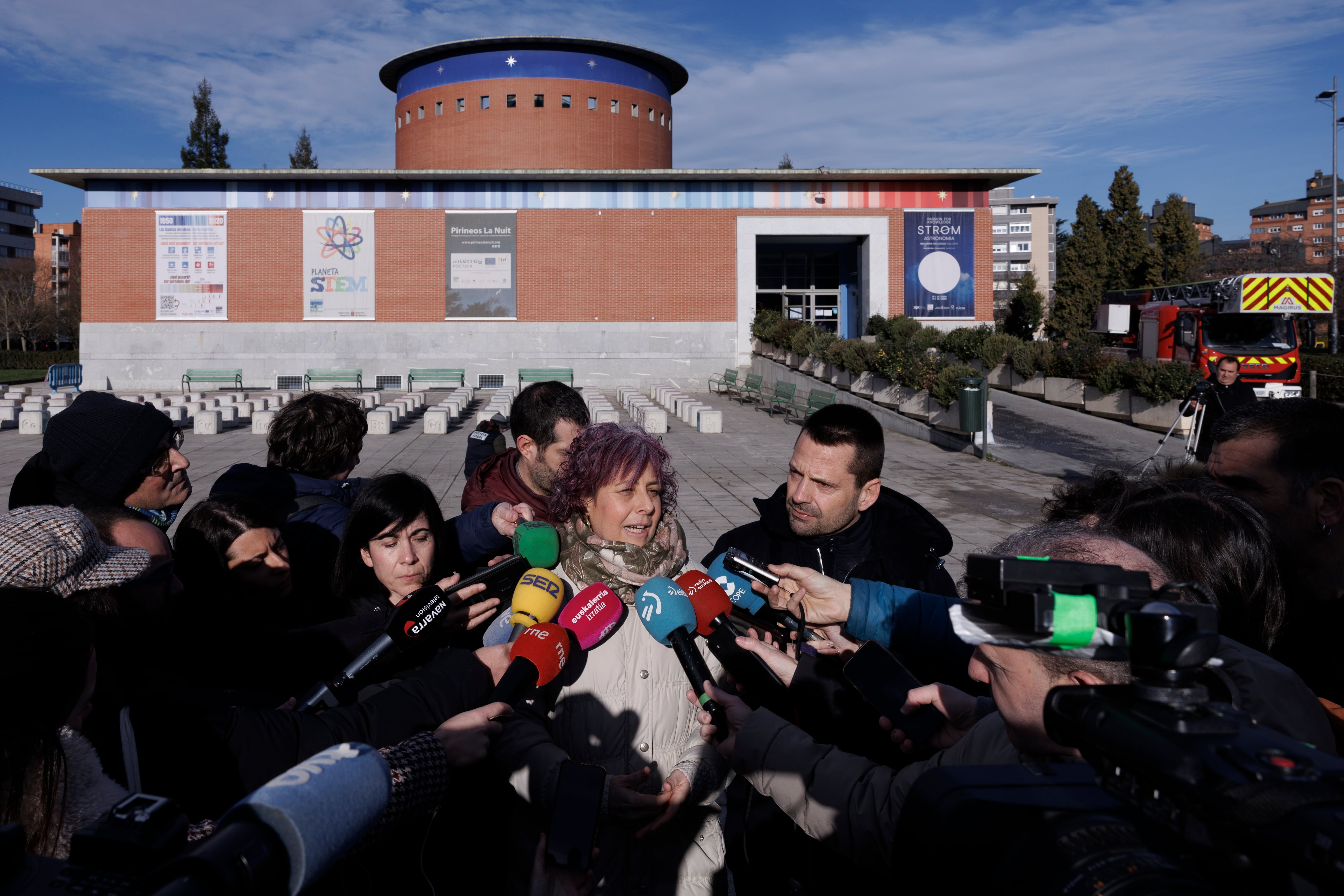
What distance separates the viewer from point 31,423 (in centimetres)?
1853

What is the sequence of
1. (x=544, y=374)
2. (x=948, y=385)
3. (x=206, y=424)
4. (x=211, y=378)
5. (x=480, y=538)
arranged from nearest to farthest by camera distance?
1. (x=480, y=538)
2. (x=948, y=385)
3. (x=206, y=424)
4. (x=211, y=378)
5. (x=544, y=374)

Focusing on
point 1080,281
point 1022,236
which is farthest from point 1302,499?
point 1022,236

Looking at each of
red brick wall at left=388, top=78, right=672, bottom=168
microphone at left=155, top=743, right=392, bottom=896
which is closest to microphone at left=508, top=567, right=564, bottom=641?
microphone at left=155, top=743, right=392, bottom=896

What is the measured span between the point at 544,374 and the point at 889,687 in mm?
30030

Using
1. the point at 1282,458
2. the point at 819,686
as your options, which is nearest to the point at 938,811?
the point at 819,686

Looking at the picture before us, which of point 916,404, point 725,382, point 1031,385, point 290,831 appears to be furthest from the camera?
point 725,382

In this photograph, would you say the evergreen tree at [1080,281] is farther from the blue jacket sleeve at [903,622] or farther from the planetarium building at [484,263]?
the blue jacket sleeve at [903,622]

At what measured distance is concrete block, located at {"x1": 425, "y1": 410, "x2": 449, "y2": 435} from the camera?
19.5 meters

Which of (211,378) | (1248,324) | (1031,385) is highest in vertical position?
(1248,324)

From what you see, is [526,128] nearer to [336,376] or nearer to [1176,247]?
[336,376]

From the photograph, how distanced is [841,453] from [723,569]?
77cm

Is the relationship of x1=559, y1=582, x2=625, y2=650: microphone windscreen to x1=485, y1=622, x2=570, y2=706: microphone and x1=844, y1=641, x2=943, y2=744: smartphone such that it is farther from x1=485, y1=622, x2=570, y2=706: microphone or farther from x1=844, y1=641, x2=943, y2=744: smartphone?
x1=844, y1=641, x2=943, y2=744: smartphone

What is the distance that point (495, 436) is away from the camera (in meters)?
6.10

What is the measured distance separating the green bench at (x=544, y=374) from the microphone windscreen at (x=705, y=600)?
28.5 metres
